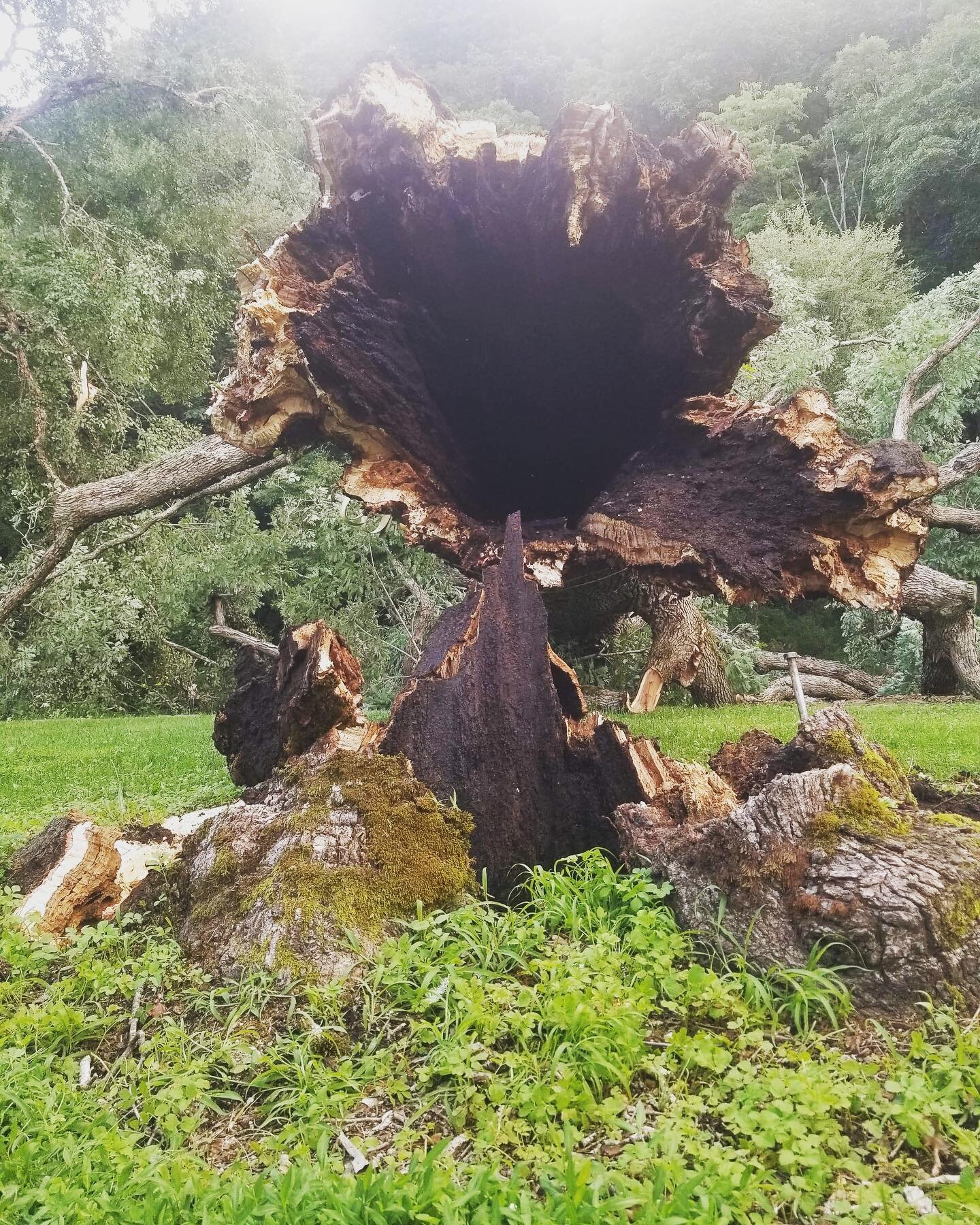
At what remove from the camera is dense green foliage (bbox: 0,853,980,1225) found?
1.28 meters

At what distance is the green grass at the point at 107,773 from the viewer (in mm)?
4754

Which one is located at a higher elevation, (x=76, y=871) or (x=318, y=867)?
(x=318, y=867)

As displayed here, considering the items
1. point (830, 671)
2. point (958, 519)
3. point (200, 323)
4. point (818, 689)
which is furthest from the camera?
point (200, 323)

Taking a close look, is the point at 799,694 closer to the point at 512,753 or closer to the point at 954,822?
the point at 954,822

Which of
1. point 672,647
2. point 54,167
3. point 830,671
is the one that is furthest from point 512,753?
point 54,167

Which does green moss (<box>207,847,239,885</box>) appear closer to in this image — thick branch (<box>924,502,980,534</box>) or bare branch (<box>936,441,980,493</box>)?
thick branch (<box>924,502,980,534</box>)

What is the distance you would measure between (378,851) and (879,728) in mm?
5725

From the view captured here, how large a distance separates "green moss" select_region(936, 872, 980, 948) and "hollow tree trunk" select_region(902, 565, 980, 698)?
8.77 meters

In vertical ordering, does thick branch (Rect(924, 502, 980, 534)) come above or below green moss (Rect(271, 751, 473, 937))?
above

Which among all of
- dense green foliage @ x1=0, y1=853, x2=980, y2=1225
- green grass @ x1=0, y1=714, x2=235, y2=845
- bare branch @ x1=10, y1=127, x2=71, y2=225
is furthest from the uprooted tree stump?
bare branch @ x1=10, y1=127, x2=71, y2=225

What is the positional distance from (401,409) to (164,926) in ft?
7.81

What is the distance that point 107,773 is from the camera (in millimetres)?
6352

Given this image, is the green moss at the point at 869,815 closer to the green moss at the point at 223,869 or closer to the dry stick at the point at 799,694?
the dry stick at the point at 799,694

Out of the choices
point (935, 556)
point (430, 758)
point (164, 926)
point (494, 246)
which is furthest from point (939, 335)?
point (164, 926)
